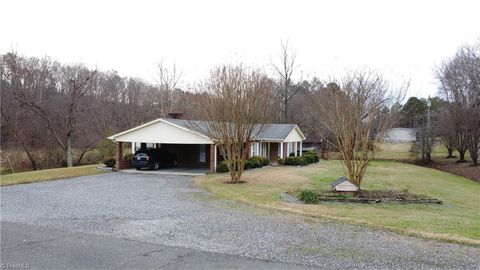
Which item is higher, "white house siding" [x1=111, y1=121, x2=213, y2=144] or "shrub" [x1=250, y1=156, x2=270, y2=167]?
"white house siding" [x1=111, y1=121, x2=213, y2=144]

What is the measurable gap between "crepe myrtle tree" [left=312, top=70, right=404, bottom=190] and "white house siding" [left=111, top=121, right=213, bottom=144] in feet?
33.1

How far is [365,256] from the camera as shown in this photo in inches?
257

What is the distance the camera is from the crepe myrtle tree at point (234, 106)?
1727 centimetres

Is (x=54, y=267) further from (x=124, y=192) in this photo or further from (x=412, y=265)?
(x=124, y=192)

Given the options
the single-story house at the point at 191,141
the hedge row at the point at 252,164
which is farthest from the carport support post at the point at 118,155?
the hedge row at the point at 252,164

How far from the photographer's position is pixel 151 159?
24391 mm

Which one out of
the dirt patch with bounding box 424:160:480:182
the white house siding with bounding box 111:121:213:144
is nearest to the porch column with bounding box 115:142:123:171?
the white house siding with bounding box 111:121:213:144

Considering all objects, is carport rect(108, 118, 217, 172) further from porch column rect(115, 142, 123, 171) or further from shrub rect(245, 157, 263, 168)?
shrub rect(245, 157, 263, 168)

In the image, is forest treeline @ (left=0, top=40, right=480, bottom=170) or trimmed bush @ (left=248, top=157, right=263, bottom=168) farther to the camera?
forest treeline @ (left=0, top=40, right=480, bottom=170)

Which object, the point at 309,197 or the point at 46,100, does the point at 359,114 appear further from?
the point at 46,100

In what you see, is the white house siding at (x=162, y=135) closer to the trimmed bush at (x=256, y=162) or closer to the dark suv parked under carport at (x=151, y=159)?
the dark suv parked under carport at (x=151, y=159)

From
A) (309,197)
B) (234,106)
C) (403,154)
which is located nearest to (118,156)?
(234,106)

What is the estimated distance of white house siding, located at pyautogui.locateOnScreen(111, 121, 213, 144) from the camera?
23.0m

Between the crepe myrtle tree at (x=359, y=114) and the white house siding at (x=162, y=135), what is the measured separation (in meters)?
10.1
